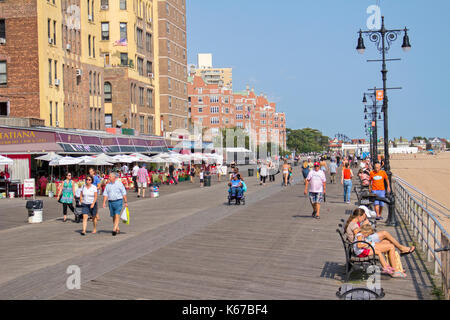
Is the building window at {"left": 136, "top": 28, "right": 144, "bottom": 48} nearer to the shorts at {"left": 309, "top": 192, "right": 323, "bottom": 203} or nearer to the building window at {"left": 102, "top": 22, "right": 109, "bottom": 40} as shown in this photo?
the building window at {"left": 102, "top": 22, "right": 109, "bottom": 40}

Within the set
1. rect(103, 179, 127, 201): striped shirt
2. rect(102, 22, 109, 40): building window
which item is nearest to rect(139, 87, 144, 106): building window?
rect(102, 22, 109, 40): building window

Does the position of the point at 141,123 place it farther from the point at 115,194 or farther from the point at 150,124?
the point at 115,194

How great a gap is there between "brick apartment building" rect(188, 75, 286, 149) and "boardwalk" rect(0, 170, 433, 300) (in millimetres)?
102393

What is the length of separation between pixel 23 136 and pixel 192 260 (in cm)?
2802

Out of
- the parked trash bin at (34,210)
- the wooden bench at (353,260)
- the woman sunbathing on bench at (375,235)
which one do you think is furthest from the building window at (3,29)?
the wooden bench at (353,260)

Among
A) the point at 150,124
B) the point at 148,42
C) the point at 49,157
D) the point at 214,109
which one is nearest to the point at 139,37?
the point at 148,42

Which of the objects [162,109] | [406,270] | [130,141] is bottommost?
[406,270]

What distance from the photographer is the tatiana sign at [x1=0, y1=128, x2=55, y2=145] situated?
3606cm

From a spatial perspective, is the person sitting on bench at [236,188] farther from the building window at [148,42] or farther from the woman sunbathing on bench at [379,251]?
the building window at [148,42]

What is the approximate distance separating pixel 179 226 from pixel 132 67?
46.1 metres
